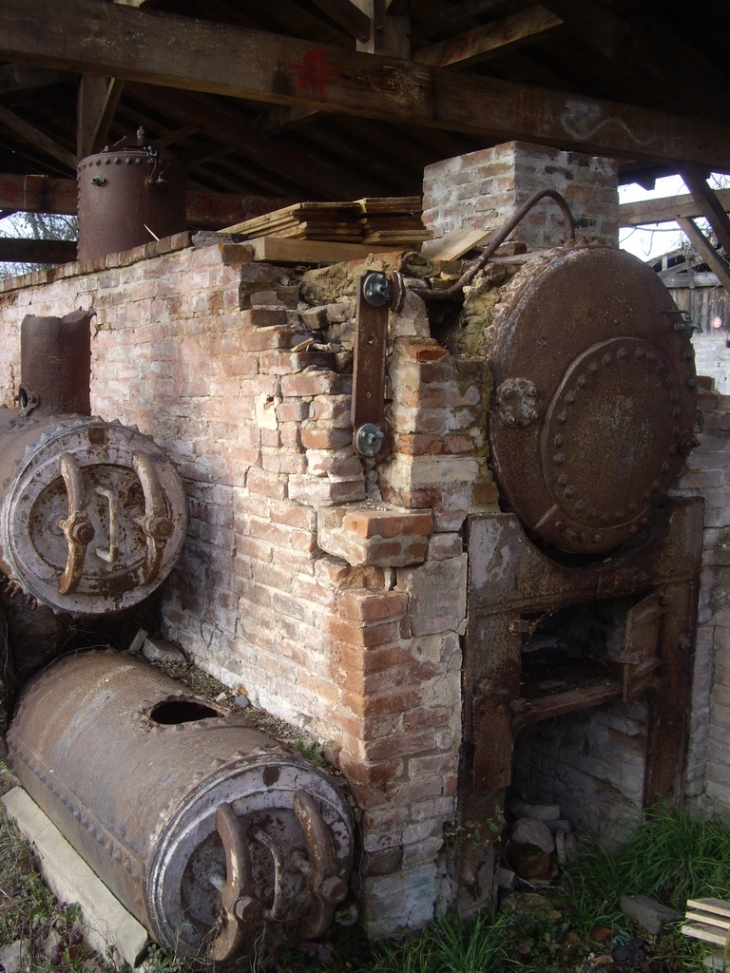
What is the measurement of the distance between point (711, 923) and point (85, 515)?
2.46 metres

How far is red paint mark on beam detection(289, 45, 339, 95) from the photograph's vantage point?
3.57m

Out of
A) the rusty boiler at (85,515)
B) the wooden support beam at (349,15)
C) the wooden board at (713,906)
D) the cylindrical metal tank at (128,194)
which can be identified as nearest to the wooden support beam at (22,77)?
the cylindrical metal tank at (128,194)

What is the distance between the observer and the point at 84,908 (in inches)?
103

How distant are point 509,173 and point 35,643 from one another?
287 cm

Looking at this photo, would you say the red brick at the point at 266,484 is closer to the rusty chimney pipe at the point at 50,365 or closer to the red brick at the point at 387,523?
the red brick at the point at 387,523

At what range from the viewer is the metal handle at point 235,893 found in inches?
84.0

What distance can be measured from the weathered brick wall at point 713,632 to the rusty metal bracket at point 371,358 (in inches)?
60.1

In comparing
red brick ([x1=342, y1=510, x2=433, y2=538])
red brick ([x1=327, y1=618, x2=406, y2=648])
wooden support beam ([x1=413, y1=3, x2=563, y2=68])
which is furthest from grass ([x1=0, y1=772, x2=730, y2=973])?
wooden support beam ([x1=413, y1=3, x2=563, y2=68])

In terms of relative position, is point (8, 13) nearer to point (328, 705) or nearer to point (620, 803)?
point (328, 705)

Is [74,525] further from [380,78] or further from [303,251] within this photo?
[380,78]

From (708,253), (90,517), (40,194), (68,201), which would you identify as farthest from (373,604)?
(708,253)

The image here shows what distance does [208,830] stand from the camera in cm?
227

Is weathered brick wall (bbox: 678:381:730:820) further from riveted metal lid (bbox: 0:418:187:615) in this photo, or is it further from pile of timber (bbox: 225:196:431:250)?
riveted metal lid (bbox: 0:418:187:615)

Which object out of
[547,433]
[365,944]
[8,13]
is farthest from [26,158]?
[365,944]
